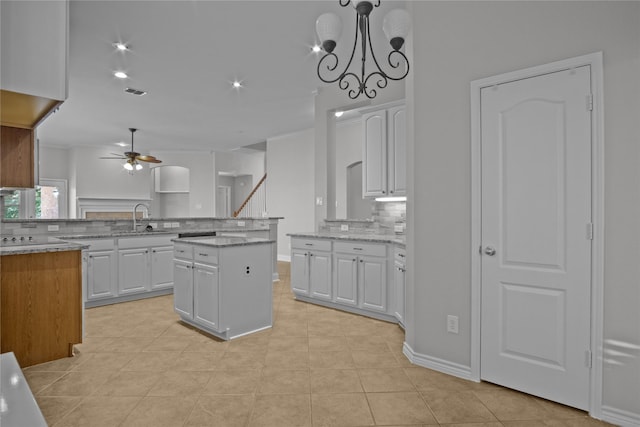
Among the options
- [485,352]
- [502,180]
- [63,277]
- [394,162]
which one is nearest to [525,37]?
[502,180]

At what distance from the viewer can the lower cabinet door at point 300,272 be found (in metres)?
4.48

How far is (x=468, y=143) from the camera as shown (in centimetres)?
248

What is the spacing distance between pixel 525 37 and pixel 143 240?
475 cm

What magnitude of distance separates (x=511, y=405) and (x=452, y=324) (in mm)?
590

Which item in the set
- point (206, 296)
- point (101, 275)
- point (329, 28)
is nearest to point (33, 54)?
point (329, 28)

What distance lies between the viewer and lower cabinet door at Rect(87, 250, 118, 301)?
14.2 ft

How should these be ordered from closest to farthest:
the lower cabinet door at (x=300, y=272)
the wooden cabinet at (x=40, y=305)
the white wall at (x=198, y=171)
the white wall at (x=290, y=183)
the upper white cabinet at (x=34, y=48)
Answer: the upper white cabinet at (x=34, y=48), the wooden cabinet at (x=40, y=305), the lower cabinet door at (x=300, y=272), the white wall at (x=290, y=183), the white wall at (x=198, y=171)

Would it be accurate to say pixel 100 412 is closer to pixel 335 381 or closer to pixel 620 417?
pixel 335 381

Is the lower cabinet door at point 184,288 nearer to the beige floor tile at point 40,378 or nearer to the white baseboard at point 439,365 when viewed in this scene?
the beige floor tile at point 40,378

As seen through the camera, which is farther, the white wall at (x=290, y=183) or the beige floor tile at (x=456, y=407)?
the white wall at (x=290, y=183)

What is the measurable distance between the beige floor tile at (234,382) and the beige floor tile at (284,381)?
0.05 metres

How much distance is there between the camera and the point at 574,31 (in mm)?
2098

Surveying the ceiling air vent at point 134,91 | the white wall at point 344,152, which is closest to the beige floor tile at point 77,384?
the ceiling air vent at point 134,91

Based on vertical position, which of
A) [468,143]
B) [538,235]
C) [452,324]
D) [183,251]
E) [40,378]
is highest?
[468,143]
